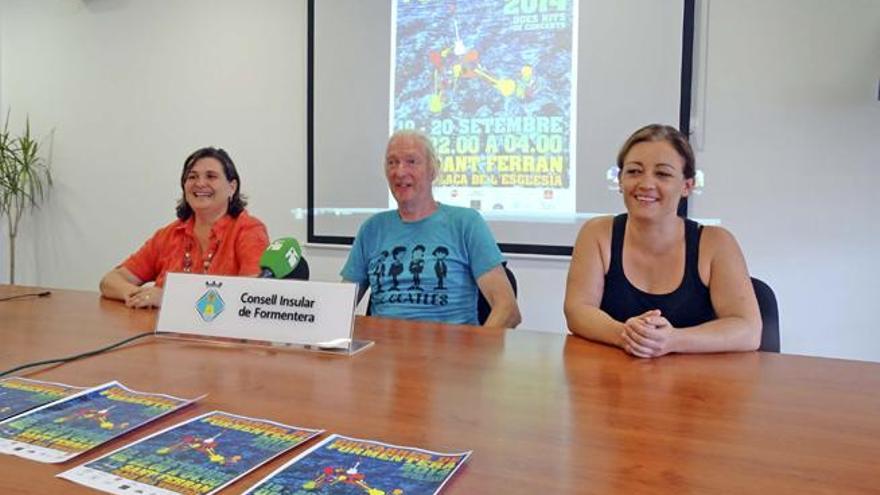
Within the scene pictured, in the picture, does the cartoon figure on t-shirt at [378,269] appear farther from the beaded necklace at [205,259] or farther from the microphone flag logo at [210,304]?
the microphone flag logo at [210,304]

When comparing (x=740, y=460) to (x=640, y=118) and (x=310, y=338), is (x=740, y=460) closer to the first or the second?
(x=310, y=338)

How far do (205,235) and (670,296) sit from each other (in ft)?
5.06

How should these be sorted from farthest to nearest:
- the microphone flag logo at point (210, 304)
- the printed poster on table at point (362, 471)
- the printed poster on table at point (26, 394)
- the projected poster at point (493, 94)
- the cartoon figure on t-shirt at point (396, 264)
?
the projected poster at point (493, 94) < the cartoon figure on t-shirt at point (396, 264) < the microphone flag logo at point (210, 304) < the printed poster on table at point (26, 394) < the printed poster on table at point (362, 471)

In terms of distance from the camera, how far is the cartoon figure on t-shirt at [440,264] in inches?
82.0

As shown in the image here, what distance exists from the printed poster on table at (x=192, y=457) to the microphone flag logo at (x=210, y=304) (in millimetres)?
558

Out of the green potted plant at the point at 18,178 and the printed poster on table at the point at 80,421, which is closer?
the printed poster on table at the point at 80,421

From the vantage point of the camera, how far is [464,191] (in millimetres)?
3154

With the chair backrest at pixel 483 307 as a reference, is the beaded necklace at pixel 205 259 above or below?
above

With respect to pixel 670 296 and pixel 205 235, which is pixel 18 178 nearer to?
pixel 205 235

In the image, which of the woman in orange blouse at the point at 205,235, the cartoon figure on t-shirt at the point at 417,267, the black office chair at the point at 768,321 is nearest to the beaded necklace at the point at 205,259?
the woman in orange blouse at the point at 205,235

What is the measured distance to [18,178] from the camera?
404 centimetres

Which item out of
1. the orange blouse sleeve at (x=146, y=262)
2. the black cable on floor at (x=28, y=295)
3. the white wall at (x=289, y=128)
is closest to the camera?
the black cable on floor at (x=28, y=295)

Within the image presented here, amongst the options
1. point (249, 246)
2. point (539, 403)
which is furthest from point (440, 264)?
point (539, 403)

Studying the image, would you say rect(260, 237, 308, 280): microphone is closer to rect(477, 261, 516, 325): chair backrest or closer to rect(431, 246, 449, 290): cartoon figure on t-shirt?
rect(431, 246, 449, 290): cartoon figure on t-shirt
